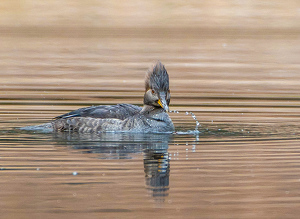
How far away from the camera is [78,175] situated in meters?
8.89

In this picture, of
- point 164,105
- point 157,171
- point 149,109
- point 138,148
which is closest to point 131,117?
point 149,109

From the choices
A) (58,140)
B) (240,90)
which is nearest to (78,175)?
(58,140)

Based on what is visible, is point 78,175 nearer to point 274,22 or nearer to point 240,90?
point 240,90

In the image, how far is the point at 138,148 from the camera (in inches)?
424

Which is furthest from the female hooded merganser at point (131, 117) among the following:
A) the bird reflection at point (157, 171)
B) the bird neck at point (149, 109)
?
the bird reflection at point (157, 171)

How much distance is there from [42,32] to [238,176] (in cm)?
3334

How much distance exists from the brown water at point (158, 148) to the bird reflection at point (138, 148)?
14 millimetres

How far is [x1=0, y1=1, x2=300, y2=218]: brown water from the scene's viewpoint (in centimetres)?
780

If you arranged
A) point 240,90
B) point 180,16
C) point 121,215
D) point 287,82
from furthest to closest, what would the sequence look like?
point 180,16
point 287,82
point 240,90
point 121,215

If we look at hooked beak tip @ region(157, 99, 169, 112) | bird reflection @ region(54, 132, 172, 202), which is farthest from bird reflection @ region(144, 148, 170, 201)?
hooked beak tip @ region(157, 99, 169, 112)

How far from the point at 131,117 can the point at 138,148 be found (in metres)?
1.45

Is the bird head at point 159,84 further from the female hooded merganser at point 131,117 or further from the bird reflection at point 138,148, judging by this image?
the bird reflection at point 138,148

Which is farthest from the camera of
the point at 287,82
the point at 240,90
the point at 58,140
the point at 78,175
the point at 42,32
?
the point at 42,32

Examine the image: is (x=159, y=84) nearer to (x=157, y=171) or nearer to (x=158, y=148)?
(x=158, y=148)
